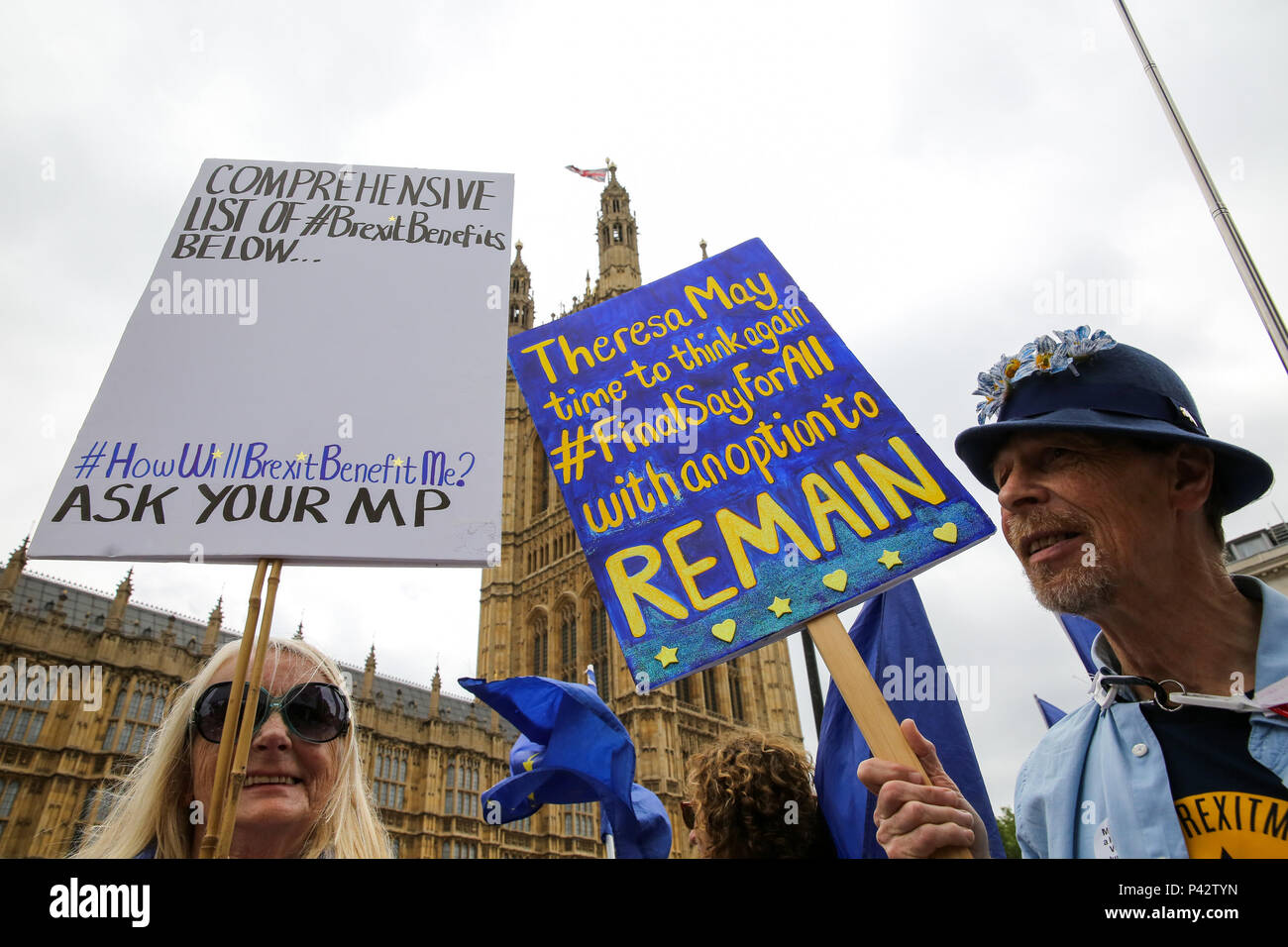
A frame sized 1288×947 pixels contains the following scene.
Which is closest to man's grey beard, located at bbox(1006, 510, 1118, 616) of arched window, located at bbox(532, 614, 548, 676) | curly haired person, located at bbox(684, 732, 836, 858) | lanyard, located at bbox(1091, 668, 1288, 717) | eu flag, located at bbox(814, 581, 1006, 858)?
lanyard, located at bbox(1091, 668, 1288, 717)

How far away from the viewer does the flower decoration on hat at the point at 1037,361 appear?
6.36 feet

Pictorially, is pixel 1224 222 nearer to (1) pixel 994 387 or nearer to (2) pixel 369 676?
(1) pixel 994 387

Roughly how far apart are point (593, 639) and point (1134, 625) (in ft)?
107

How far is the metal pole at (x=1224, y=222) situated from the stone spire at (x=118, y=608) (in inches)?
1230

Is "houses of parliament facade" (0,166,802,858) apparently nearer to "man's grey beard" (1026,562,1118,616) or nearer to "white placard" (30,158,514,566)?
"white placard" (30,158,514,566)

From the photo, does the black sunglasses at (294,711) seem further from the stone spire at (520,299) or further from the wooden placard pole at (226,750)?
the stone spire at (520,299)

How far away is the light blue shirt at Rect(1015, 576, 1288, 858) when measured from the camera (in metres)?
1.61

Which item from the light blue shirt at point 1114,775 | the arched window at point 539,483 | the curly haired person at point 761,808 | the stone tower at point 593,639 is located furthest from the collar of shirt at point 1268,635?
the arched window at point 539,483

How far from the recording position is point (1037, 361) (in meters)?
2.00

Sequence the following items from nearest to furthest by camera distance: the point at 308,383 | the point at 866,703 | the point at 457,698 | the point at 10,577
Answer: the point at 866,703 → the point at 308,383 → the point at 10,577 → the point at 457,698

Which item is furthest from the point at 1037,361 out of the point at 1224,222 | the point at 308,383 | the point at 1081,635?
the point at 1224,222

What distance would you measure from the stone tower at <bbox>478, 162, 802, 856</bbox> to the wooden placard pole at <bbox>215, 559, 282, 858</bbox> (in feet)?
83.7

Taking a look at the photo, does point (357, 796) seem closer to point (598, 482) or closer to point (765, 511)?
point (598, 482)
